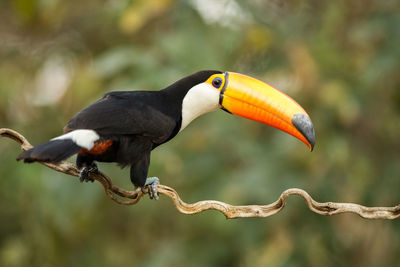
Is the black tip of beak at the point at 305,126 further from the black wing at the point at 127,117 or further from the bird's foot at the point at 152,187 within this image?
the bird's foot at the point at 152,187

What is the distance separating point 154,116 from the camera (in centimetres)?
313

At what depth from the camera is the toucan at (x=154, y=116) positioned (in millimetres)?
2889

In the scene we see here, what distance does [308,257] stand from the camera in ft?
Result: 18.3

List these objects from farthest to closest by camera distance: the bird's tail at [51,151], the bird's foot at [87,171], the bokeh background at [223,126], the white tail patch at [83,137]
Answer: the bokeh background at [223,126] < the bird's foot at [87,171] < the white tail patch at [83,137] < the bird's tail at [51,151]

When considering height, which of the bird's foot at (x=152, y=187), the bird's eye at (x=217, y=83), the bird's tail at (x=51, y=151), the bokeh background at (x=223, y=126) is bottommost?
the bird's tail at (x=51, y=151)

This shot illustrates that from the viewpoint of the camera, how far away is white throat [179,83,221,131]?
3330 millimetres

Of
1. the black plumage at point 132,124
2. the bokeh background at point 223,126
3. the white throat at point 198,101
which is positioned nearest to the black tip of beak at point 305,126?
the white throat at point 198,101

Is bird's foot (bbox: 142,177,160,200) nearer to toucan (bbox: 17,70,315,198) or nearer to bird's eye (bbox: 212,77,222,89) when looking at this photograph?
toucan (bbox: 17,70,315,198)

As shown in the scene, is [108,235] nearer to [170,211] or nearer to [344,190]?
[170,211]

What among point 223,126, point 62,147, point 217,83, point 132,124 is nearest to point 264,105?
point 217,83

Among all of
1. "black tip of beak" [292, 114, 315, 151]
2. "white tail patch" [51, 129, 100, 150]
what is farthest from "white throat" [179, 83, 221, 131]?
"white tail patch" [51, 129, 100, 150]

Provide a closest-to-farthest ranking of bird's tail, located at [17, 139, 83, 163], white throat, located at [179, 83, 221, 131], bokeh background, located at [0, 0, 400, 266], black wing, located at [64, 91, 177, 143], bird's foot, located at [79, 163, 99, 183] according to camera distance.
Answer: bird's tail, located at [17, 139, 83, 163], black wing, located at [64, 91, 177, 143], bird's foot, located at [79, 163, 99, 183], white throat, located at [179, 83, 221, 131], bokeh background, located at [0, 0, 400, 266]

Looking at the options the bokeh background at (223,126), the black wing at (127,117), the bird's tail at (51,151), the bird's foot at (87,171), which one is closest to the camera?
the bird's tail at (51,151)

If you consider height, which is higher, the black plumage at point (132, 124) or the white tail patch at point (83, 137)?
the black plumage at point (132, 124)
